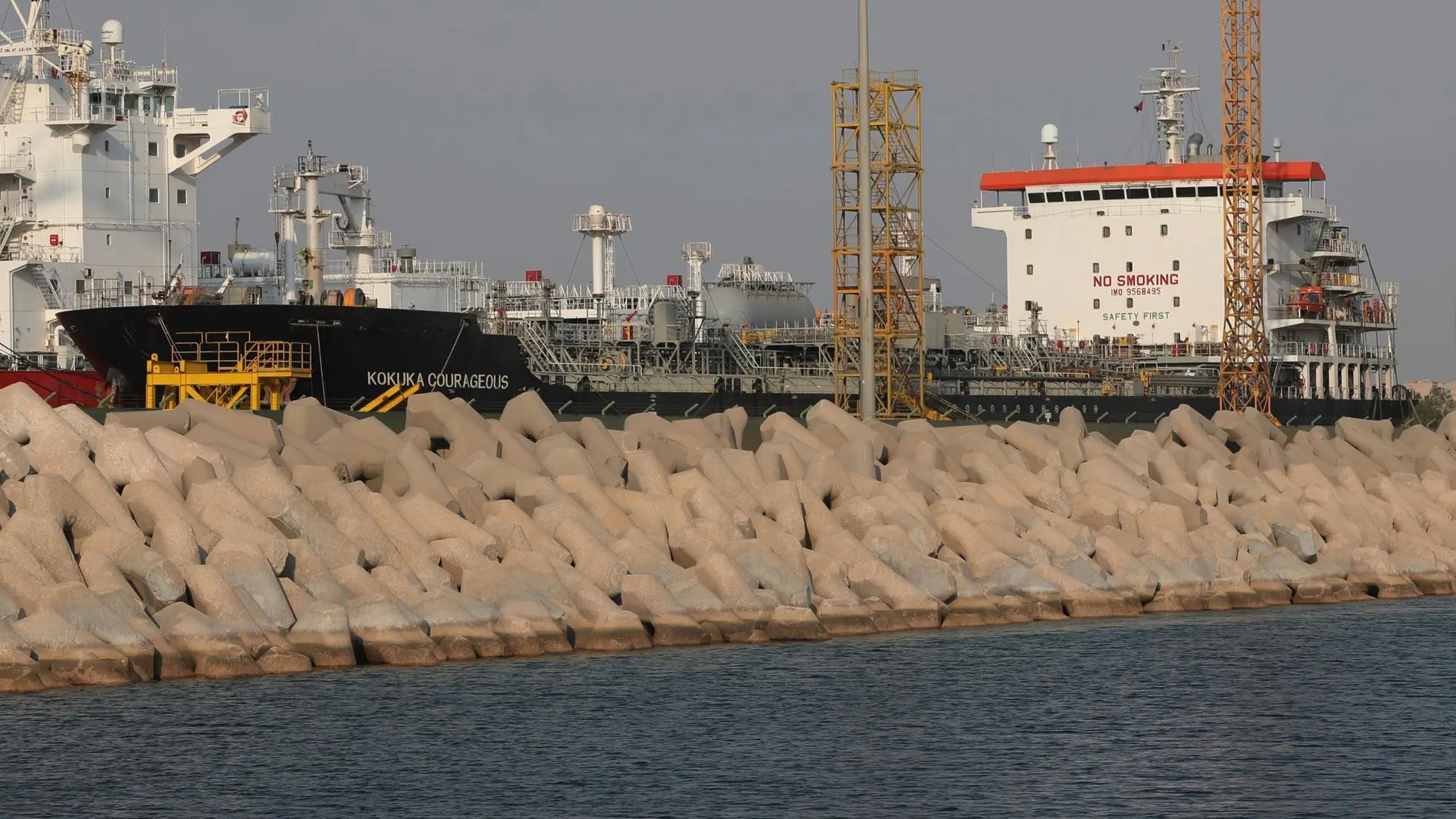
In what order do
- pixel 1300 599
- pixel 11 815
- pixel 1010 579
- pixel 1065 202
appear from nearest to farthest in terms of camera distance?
pixel 11 815
pixel 1010 579
pixel 1300 599
pixel 1065 202

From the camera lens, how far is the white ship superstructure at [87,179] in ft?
166

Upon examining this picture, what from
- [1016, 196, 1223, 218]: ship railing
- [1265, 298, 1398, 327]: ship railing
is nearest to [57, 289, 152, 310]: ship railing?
[1016, 196, 1223, 218]: ship railing

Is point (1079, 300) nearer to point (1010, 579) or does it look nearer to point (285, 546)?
point (1010, 579)

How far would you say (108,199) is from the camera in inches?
2066

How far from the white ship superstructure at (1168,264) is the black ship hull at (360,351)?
70.9ft

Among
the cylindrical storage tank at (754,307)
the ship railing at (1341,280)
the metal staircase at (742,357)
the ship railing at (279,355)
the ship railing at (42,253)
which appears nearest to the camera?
the ship railing at (279,355)

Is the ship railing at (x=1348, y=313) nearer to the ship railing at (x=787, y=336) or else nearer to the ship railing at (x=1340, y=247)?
the ship railing at (x=1340, y=247)

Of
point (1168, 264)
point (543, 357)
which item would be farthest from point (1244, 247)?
point (543, 357)

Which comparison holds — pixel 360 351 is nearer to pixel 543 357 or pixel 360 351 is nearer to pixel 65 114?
pixel 543 357

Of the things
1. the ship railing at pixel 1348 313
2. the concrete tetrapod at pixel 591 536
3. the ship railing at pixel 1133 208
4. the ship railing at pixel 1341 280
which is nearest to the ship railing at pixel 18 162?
the concrete tetrapod at pixel 591 536

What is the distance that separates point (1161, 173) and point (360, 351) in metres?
31.7

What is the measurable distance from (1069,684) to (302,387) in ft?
74.3

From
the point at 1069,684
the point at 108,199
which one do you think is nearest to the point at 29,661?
the point at 1069,684

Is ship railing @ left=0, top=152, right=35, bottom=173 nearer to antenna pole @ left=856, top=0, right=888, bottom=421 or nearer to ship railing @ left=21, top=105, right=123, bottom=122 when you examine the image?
ship railing @ left=21, top=105, right=123, bottom=122
